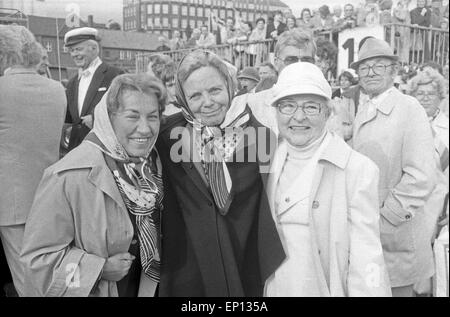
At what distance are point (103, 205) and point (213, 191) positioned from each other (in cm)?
44

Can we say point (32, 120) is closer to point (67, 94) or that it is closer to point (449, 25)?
point (67, 94)

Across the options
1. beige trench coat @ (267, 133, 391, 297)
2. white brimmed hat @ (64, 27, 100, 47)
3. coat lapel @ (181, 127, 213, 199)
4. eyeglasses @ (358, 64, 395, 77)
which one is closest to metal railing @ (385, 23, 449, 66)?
eyeglasses @ (358, 64, 395, 77)

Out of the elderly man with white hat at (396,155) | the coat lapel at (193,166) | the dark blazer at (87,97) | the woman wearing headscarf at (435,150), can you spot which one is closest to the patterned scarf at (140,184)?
the coat lapel at (193,166)

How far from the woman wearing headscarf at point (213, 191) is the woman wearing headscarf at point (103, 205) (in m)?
0.11

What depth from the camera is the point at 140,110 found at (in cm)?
179

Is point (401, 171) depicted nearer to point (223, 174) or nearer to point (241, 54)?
point (223, 174)

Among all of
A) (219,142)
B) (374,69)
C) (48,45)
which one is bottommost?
(219,142)

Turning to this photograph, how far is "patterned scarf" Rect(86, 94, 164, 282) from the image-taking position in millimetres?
1774

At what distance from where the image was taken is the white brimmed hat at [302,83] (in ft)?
5.67

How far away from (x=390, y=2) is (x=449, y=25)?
28 cm

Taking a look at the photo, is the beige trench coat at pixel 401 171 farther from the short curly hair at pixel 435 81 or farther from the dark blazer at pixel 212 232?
the dark blazer at pixel 212 232

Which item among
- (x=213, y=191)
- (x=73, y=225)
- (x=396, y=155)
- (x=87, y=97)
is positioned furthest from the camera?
(x=87, y=97)

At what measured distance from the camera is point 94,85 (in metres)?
2.09

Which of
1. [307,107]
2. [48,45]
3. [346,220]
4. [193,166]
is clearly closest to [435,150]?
[346,220]
